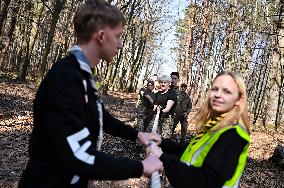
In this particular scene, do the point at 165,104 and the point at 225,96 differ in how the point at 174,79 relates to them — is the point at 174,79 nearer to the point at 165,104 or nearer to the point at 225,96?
the point at 165,104

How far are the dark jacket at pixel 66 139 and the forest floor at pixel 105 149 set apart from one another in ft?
16.4

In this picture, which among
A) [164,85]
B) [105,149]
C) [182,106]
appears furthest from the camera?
[182,106]

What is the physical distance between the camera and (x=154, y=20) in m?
38.9

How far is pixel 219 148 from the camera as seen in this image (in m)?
2.50

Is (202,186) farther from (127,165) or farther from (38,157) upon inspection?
(38,157)

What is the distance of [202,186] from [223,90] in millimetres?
757

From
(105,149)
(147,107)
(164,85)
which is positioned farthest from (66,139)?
(147,107)

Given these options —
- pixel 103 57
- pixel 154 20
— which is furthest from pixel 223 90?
pixel 154 20

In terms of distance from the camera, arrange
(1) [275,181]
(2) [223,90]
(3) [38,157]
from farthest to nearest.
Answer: (1) [275,181] < (2) [223,90] < (3) [38,157]

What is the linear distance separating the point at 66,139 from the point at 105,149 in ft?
28.5

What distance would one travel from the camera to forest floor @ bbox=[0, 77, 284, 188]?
802 centimetres

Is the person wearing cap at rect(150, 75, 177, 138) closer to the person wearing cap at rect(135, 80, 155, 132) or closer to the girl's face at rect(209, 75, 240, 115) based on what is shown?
the person wearing cap at rect(135, 80, 155, 132)

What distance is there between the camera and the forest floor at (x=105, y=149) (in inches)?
316

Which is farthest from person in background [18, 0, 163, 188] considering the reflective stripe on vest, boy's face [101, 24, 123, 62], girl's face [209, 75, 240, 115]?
girl's face [209, 75, 240, 115]
